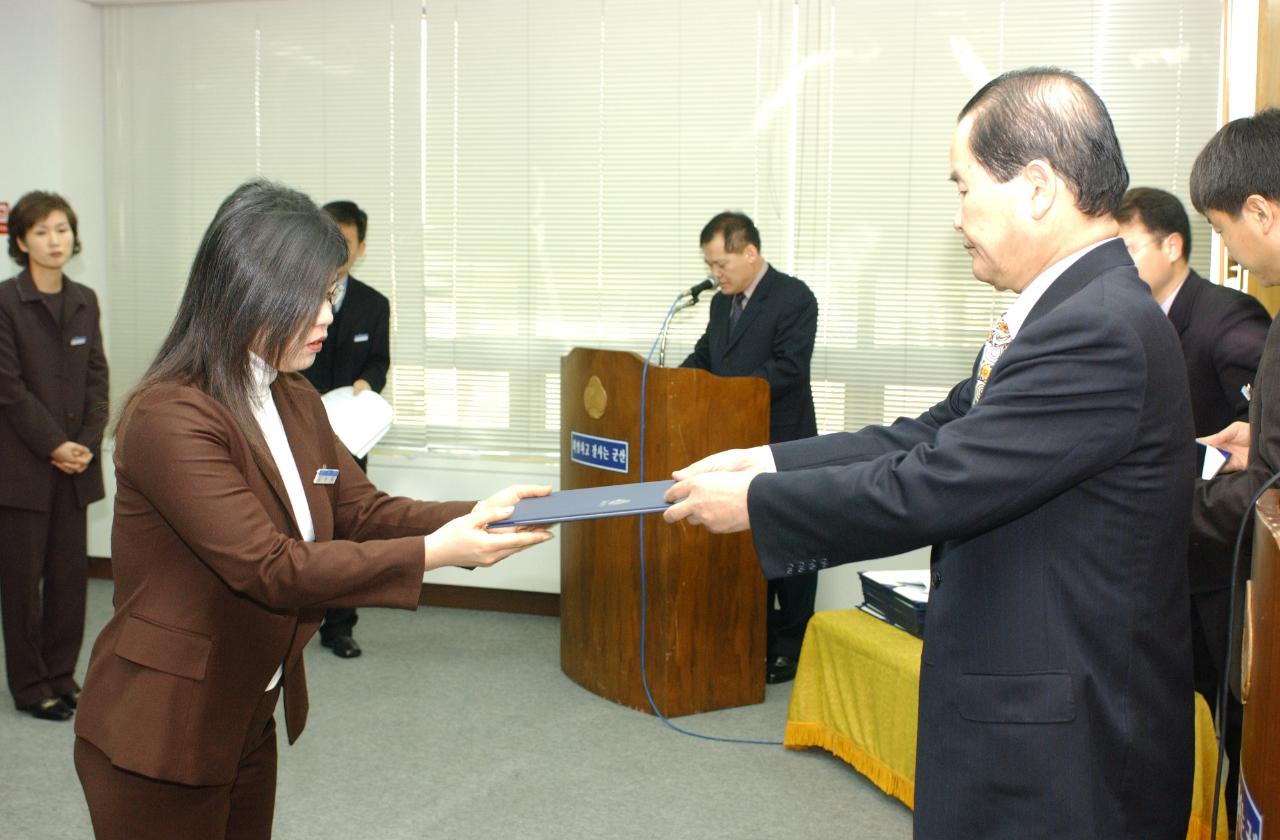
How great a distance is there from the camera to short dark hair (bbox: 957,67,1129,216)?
1438 millimetres

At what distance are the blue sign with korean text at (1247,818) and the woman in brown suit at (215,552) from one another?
1.06 meters

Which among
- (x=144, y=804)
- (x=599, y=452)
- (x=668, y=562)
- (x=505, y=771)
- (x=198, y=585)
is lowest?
(x=505, y=771)

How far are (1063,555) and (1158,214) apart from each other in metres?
1.97

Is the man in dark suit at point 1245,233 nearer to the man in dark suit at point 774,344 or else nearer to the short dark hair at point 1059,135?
the short dark hair at point 1059,135

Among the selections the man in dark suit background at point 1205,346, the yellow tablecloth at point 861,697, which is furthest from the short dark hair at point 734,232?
the man in dark suit background at point 1205,346

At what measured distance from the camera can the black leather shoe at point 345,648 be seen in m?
4.82

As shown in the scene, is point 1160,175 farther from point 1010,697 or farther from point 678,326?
point 1010,697

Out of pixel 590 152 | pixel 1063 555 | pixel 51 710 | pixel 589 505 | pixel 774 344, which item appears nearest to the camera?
pixel 1063 555

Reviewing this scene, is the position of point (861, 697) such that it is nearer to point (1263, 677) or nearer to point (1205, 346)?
point (1205, 346)

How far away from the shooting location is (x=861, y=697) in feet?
11.5

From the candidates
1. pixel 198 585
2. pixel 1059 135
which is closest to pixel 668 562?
pixel 198 585

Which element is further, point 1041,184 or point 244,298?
point 244,298

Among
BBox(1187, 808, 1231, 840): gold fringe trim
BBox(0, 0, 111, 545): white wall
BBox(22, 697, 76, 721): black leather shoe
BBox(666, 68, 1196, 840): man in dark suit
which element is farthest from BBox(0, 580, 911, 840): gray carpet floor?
BBox(0, 0, 111, 545): white wall

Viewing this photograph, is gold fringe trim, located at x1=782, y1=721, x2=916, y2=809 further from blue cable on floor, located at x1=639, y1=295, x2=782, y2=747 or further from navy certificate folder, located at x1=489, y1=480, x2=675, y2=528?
navy certificate folder, located at x1=489, y1=480, x2=675, y2=528
